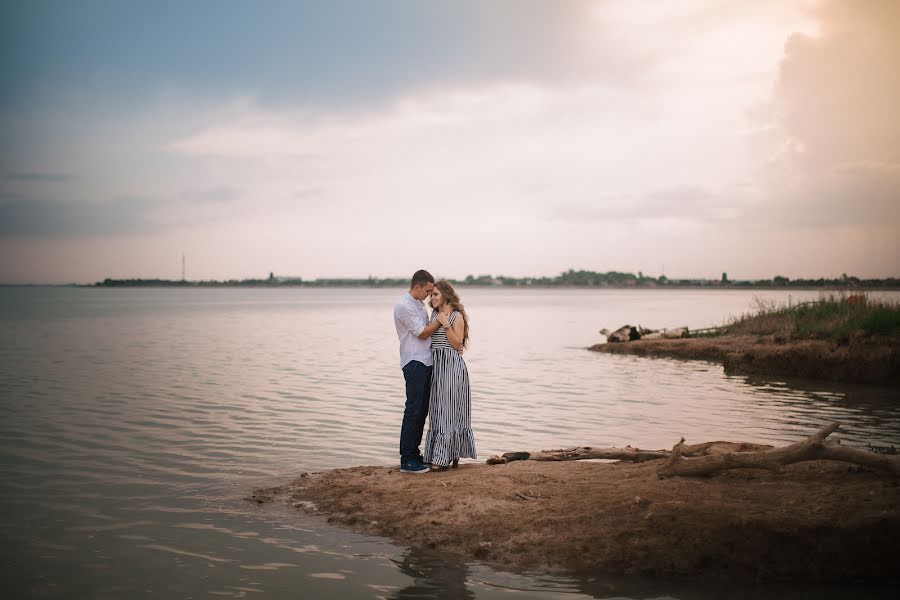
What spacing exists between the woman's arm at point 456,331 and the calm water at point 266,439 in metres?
2.47

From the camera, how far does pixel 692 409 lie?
1600 centimetres

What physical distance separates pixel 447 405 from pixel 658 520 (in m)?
2.94

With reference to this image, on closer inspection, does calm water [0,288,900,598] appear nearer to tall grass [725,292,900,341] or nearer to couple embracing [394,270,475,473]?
couple embracing [394,270,475,473]

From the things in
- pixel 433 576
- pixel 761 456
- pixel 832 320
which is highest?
pixel 832 320

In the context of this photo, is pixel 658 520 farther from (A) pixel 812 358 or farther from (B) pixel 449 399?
(A) pixel 812 358

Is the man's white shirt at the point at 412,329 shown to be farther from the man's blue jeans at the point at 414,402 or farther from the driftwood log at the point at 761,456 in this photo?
the driftwood log at the point at 761,456

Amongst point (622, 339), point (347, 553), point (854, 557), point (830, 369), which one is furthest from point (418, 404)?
point (622, 339)

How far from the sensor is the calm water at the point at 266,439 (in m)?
6.40

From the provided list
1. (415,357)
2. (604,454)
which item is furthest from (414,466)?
(604,454)

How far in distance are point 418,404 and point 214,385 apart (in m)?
12.3

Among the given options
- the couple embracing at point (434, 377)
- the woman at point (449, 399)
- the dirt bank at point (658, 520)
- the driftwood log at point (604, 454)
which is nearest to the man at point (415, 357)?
the couple embracing at point (434, 377)

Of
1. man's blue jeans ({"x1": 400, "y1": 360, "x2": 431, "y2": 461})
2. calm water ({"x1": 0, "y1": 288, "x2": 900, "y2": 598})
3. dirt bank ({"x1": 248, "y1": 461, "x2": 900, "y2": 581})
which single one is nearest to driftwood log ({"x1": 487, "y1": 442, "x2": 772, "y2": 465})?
dirt bank ({"x1": 248, "y1": 461, "x2": 900, "y2": 581})

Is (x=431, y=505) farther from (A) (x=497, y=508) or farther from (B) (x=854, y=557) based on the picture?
(B) (x=854, y=557)

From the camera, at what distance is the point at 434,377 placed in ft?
29.0
